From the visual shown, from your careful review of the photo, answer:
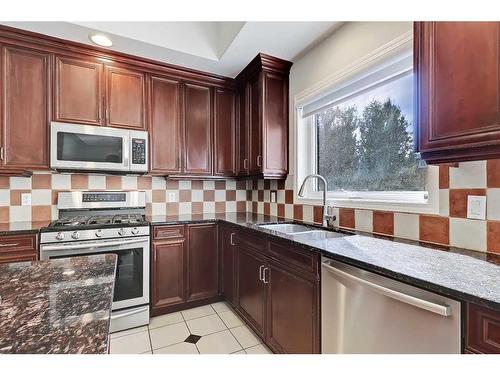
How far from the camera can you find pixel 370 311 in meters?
1.06

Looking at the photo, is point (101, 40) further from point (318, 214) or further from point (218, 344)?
point (218, 344)

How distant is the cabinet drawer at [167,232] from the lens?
228cm

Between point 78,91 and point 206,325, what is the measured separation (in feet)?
7.59

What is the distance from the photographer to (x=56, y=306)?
685 millimetres

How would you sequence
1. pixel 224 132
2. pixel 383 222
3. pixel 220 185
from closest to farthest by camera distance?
pixel 383 222 → pixel 224 132 → pixel 220 185

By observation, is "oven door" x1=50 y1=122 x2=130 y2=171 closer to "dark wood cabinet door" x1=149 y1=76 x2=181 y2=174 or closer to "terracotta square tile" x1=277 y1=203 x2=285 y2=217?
"dark wood cabinet door" x1=149 y1=76 x2=181 y2=174

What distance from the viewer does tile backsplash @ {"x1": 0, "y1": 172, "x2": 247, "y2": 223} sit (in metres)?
2.21

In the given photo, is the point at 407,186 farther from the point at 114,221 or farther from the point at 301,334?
the point at 114,221

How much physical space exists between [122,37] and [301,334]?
8.25 feet

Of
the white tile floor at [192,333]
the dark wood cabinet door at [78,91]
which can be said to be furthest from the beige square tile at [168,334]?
the dark wood cabinet door at [78,91]

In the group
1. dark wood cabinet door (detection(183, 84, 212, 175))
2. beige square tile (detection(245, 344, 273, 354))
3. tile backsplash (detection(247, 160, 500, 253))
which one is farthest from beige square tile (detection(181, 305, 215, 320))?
tile backsplash (detection(247, 160, 500, 253))

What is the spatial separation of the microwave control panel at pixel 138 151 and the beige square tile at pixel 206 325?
5.02ft

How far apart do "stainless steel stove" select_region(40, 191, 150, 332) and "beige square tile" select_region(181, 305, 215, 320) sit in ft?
1.13

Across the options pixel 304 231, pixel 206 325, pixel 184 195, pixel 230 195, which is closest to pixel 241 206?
pixel 230 195
